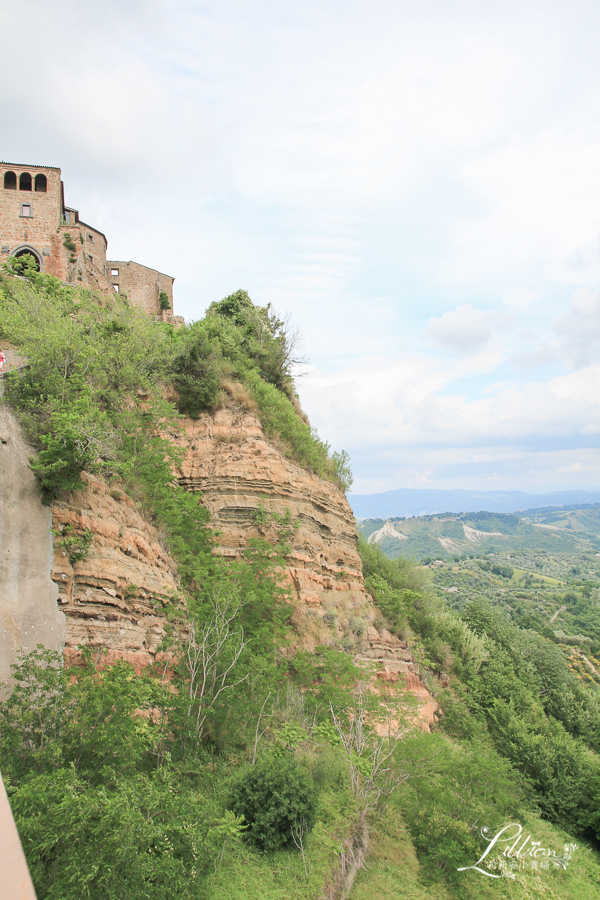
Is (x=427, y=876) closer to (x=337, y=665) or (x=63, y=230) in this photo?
(x=337, y=665)

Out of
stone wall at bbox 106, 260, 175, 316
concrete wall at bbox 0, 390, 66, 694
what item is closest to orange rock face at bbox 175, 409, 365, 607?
concrete wall at bbox 0, 390, 66, 694

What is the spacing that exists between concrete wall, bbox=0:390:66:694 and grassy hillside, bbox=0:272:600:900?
0.47m

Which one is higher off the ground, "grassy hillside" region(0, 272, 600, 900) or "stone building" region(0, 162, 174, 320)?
"stone building" region(0, 162, 174, 320)

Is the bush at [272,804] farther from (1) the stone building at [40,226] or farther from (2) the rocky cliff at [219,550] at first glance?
(1) the stone building at [40,226]

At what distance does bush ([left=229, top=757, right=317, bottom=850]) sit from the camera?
11.2 m

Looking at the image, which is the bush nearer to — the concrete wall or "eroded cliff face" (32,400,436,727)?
"eroded cliff face" (32,400,436,727)

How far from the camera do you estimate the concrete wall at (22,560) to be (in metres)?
9.84

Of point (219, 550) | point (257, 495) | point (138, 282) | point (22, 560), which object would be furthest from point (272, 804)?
point (138, 282)

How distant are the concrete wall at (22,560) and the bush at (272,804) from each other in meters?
5.52

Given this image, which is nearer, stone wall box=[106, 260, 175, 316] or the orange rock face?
the orange rock face

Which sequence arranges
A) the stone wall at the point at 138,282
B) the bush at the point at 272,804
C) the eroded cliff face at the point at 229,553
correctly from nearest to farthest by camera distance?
the bush at the point at 272,804, the eroded cliff face at the point at 229,553, the stone wall at the point at 138,282

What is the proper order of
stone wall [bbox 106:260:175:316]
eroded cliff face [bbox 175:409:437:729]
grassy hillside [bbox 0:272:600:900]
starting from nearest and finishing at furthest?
grassy hillside [bbox 0:272:600:900]
eroded cliff face [bbox 175:409:437:729]
stone wall [bbox 106:260:175:316]

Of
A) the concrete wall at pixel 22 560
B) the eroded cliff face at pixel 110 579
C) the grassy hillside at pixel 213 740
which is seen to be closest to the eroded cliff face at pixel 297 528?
the grassy hillside at pixel 213 740

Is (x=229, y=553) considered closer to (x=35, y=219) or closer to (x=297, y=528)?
(x=297, y=528)
